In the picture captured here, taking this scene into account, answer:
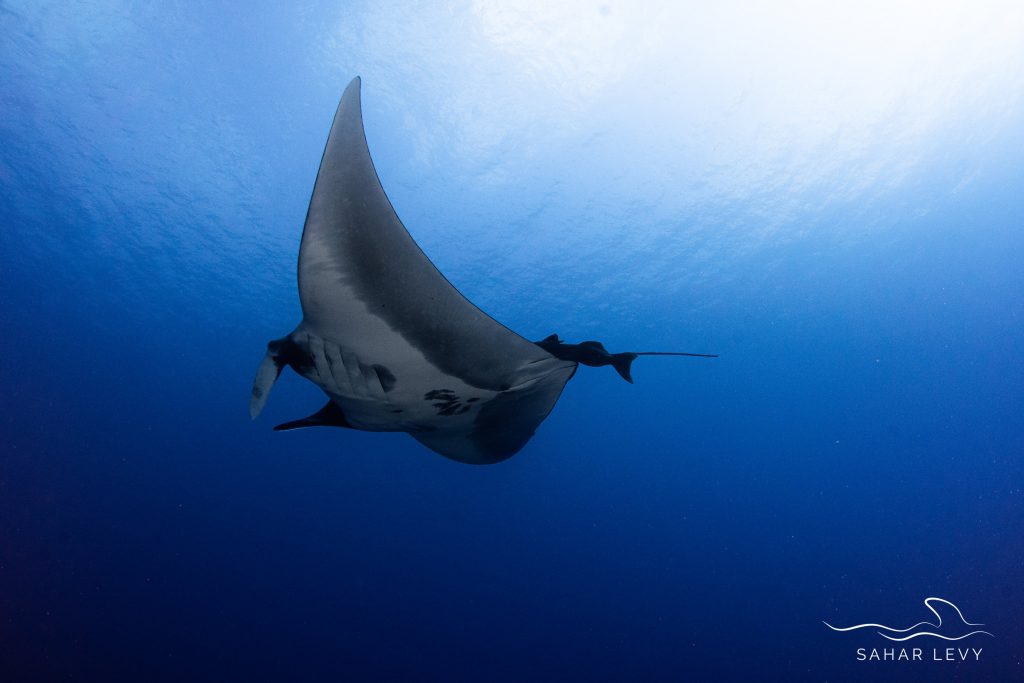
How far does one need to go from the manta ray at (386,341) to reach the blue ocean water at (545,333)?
281 inches

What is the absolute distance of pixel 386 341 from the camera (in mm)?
2352

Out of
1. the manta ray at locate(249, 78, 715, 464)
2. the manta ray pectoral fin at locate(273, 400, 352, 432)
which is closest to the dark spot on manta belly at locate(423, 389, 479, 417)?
the manta ray at locate(249, 78, 715, 464)

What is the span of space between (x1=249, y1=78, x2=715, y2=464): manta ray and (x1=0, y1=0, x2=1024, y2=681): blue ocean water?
23.5 feet

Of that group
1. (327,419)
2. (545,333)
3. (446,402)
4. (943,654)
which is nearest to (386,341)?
(446,402)

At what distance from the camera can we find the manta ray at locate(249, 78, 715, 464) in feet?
6.21

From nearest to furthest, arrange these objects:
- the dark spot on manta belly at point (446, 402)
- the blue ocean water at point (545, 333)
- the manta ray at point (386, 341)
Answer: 1. the manta ray at point (386, 341)
2. the dark spot on manta belly at point (446, 402)
3. the blue ocean water at point (545, 333)

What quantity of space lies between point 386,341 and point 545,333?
542 inches

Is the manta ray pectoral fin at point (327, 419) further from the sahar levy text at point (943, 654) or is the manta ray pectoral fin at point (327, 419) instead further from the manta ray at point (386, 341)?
the sahar levy text at point (943, 654)

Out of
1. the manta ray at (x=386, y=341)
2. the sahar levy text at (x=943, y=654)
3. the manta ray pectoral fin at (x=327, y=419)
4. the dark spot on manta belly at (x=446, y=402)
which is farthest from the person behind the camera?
the sahar levy text at (x=943, y=654)

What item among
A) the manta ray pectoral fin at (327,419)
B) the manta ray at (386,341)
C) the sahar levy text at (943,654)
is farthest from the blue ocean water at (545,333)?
the manta ray at (386,341)

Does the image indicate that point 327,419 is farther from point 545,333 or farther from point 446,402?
point 545,333

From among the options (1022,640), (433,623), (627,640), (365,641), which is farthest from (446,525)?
(1022,640)

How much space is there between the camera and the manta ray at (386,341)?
6.21 feet

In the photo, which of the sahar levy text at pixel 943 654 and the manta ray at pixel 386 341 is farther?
the sahar levy text at pixel 943 654
